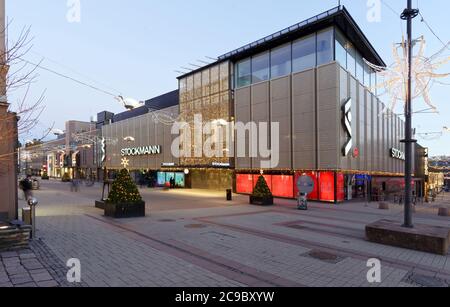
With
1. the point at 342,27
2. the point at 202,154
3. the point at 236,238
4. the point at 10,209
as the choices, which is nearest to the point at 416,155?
the point at 342,27

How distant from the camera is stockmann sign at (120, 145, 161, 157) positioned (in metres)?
42.9

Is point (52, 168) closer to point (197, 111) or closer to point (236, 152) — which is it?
point (197, 111)

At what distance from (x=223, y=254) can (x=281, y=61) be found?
908 inches

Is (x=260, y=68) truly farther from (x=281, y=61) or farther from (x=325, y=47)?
(x=325, y=47)

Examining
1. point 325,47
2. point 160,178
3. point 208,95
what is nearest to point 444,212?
point 325,47

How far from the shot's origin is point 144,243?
9305 millimetres

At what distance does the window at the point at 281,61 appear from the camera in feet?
87.4

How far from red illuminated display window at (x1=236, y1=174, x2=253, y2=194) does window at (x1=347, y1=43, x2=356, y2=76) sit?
14066 millimetres

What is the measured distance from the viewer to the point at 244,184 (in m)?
30.3

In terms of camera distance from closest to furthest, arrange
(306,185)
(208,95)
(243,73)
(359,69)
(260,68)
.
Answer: (306,185)
(359,69)
(260,68)
(243,73)
(208,95)

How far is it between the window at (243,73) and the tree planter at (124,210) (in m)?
19.7

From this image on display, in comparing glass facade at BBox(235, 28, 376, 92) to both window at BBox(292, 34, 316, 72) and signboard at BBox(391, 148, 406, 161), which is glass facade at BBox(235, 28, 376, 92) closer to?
window at BBox(292, 34, 316, 72)

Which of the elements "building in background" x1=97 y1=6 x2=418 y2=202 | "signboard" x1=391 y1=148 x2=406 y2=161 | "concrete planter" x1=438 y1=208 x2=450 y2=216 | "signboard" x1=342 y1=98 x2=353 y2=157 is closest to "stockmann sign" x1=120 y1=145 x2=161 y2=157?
"building in background" x1=97 y1=6 x2=418 y2=202

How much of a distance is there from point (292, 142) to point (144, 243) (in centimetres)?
1856
